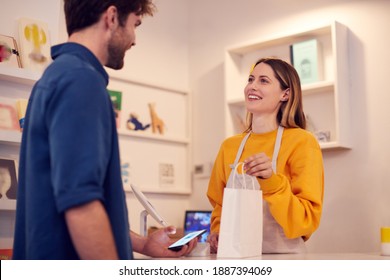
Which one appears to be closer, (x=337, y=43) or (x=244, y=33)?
(x=337, y=43)

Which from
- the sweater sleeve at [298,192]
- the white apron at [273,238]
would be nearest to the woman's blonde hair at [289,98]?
the sweater sleeve at [298,192]

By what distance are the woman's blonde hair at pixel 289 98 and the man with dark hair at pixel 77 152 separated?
3.84 ft

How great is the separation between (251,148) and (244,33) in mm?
1975

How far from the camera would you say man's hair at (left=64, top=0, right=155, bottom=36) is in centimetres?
128

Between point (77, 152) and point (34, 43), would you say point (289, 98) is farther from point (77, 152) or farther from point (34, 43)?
point (77, 152)

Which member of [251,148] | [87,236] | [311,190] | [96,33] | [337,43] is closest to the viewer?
[87,236]

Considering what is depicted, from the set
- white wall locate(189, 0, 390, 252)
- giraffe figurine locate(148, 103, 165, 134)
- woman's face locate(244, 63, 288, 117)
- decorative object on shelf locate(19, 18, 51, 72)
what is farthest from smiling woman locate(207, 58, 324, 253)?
giraffe figurine locate(148, 103, 165, 134)

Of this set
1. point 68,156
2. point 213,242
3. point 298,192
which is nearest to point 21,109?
point 213,242

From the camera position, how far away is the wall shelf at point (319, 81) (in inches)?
132

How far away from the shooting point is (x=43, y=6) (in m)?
2.63

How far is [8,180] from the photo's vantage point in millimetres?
2406

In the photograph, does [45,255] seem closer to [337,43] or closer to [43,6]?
[43,6]

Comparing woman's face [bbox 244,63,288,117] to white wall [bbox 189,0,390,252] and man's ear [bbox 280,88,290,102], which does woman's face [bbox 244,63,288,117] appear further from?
white wall [bbox 189,0,390,252]

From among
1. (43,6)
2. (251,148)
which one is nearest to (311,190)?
(251,148)
